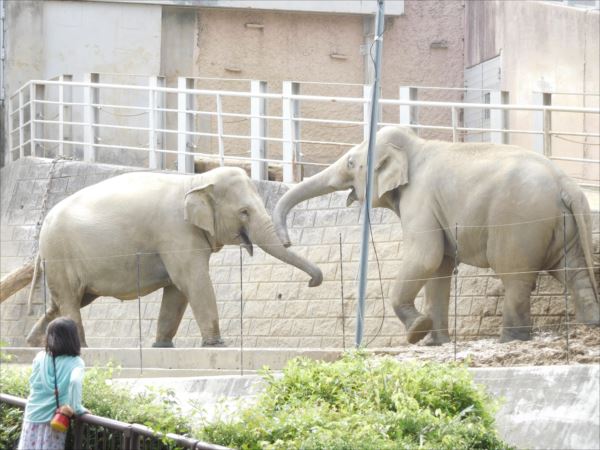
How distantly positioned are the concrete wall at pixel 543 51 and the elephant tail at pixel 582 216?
11.5 meters

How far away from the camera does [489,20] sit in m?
30.1

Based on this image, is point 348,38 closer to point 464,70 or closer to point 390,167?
point 464,70

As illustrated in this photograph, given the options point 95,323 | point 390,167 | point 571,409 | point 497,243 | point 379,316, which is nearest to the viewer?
point 571,409

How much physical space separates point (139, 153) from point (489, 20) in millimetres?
6095

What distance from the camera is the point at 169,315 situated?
2050 cm

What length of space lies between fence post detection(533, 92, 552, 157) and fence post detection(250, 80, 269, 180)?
11.0ft

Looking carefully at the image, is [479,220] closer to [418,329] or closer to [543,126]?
[418,329]

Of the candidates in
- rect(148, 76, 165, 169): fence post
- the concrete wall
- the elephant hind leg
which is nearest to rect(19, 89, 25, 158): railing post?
rect(148, 76, 165, 169): fence post

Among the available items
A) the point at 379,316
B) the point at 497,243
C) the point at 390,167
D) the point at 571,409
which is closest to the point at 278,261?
the point at 379,316

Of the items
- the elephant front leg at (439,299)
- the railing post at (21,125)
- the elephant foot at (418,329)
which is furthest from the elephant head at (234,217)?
the railing post at (21,125)

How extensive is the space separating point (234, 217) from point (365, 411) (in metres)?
8.45

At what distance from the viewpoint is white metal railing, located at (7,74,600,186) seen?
21719mm

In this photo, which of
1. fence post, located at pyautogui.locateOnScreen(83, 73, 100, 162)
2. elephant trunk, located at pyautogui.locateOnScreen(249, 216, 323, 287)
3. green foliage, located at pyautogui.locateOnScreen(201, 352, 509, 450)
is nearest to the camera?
green foliage, located at pyautogui.locateOnScreen(201, 352, 509, 450)

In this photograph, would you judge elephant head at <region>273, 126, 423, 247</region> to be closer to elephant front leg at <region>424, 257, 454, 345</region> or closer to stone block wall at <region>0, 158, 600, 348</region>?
stone block wall at <region>0, 158, 600, 348</region>
